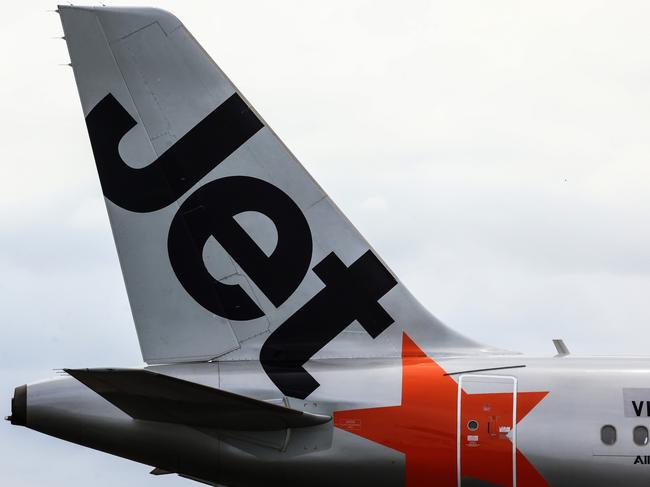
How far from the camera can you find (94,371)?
15.6 m

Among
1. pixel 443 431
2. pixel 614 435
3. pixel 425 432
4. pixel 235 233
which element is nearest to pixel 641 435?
pixel 614 435

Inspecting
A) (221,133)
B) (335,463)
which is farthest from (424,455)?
(221,133)

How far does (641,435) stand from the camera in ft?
58.6

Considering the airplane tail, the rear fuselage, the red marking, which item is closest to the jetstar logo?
the airplane tail

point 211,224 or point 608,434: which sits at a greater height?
point 211,224

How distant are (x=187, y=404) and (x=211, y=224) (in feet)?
11.8

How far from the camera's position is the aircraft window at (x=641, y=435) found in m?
17.8

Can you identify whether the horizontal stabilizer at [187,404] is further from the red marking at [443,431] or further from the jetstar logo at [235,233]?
the jetstar logo at [235,233]

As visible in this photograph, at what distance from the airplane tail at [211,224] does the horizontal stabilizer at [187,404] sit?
5.19ft

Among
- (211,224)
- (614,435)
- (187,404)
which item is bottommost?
(614,435)

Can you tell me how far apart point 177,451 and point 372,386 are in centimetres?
311

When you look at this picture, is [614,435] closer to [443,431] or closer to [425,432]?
[443,431]

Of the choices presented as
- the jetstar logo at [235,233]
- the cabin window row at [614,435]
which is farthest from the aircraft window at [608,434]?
the jetstar logo at [235,233]

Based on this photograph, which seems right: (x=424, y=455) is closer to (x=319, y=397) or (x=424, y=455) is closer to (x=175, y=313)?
(x=319, y=397)
